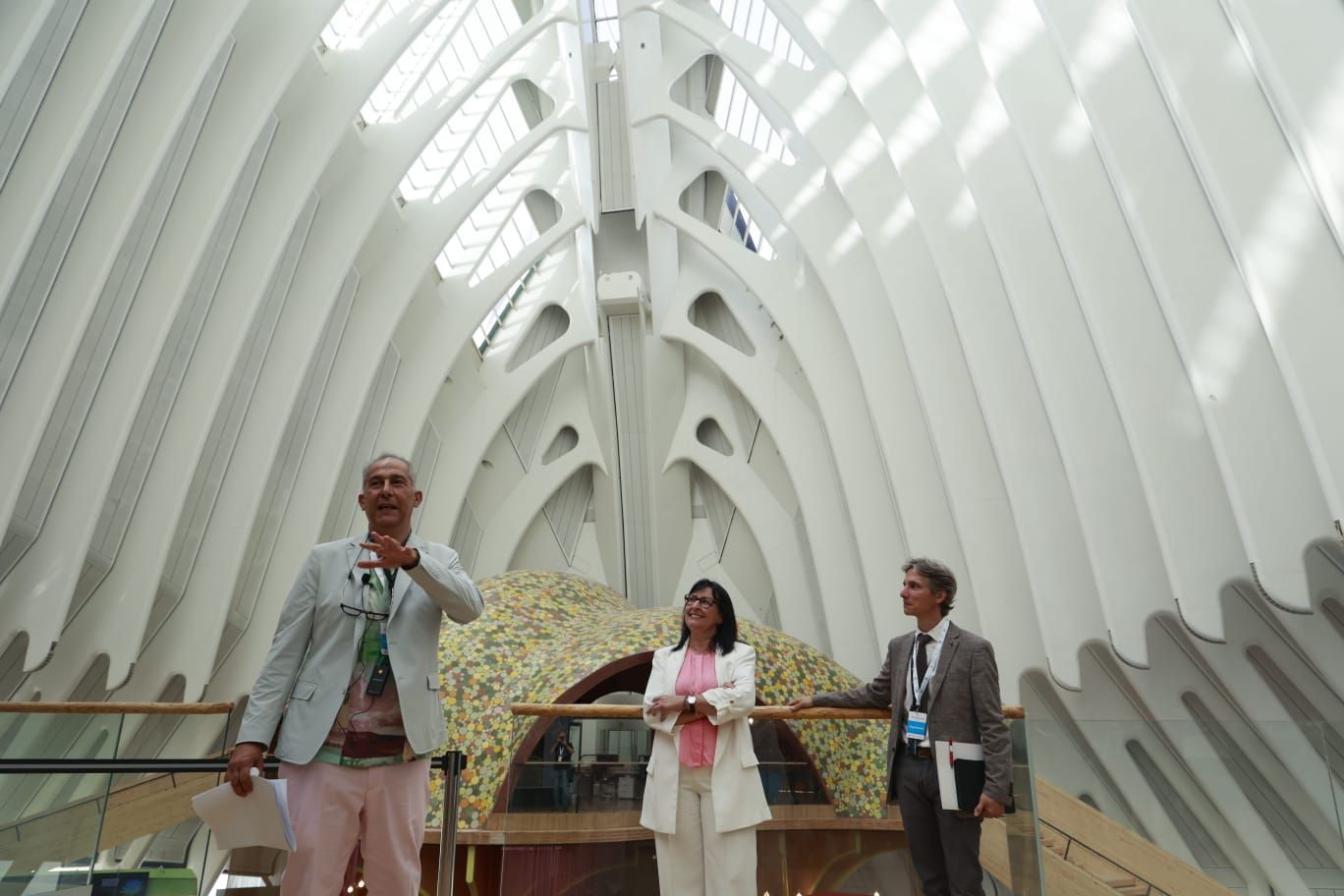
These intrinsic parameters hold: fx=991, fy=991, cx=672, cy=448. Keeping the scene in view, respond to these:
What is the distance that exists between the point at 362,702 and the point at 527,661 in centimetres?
867

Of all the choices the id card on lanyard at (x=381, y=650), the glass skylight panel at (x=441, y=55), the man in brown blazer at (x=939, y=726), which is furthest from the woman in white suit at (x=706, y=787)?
the glass skylight panel at (x=441, y=55)

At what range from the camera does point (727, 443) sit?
20.5 m

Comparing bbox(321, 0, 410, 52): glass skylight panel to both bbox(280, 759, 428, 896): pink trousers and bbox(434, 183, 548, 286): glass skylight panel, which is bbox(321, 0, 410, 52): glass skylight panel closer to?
bbox(434, 183, 548, 286): glass skylight panel

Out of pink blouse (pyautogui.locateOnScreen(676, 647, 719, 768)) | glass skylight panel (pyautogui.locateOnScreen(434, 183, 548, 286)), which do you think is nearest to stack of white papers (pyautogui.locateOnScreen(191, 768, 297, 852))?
pink blouse (pyautogui.locateOnScreen(676, 647, 719, 768))

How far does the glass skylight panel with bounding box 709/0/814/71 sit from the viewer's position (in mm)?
17562

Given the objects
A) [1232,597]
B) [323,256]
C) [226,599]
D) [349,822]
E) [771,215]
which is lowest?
[349,822]

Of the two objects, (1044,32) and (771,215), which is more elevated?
(771,215)

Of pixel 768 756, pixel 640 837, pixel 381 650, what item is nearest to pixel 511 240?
pixel 768 756

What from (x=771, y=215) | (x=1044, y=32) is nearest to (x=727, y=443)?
(x=771, y=215)

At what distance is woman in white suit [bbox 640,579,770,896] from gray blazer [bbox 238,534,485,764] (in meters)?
1.48

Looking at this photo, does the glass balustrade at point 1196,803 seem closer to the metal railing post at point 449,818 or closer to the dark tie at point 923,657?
the dark tie at point 923,657

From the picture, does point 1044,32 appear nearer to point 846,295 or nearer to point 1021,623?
point 846,295

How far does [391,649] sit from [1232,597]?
8.49 meters

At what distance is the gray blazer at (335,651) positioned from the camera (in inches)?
112
